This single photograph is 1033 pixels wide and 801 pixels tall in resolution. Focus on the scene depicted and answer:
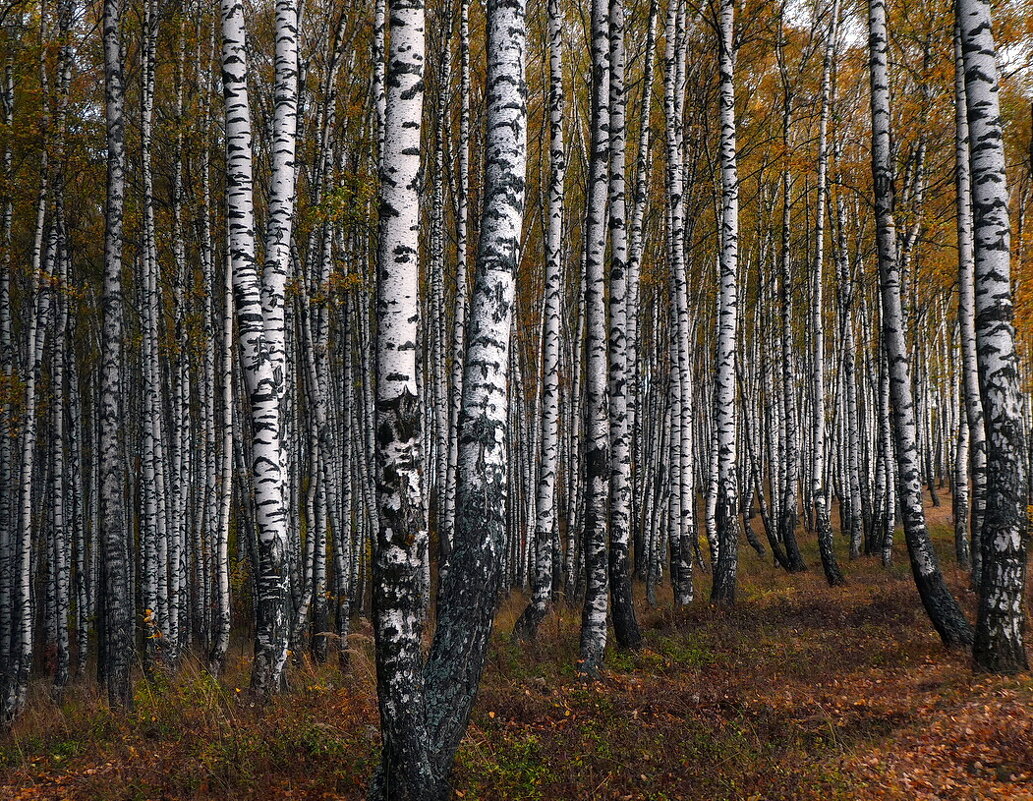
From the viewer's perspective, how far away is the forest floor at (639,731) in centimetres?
441

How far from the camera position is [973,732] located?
15.8 ft

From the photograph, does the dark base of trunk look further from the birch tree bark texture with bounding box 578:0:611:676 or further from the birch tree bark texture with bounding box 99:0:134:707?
the birch tree bark texture with bounding box 99:0:134:707

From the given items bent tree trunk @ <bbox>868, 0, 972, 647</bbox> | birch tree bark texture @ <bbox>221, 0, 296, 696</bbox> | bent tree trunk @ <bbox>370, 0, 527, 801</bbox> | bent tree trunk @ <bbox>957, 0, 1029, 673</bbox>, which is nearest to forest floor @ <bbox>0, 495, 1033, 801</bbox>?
A: bent tree trunk @ <bbox>957, 0, 1029, 673</bbox>

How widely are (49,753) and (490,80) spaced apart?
714 centimetres

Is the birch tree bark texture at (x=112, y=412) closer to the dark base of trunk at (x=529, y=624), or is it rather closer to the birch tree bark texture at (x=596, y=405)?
the dark base of trunk at (x=529, y=624)

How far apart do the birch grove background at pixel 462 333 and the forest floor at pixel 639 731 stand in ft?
0.45

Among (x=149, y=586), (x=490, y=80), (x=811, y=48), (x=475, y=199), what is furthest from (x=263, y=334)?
(x=811, y=48)

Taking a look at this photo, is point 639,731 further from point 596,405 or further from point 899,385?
point 899,385

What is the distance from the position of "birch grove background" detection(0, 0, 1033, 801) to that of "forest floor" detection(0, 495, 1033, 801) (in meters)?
0.14

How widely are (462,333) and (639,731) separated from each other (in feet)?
25.1

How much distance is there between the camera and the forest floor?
441 centimetres

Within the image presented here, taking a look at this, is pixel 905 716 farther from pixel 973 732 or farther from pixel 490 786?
pixel 490 786

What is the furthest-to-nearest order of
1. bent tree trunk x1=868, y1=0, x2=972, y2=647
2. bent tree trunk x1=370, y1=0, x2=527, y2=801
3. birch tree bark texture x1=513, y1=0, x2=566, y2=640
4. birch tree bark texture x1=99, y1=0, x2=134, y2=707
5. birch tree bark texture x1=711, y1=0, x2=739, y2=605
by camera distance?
birch tree bark texture x1=711, y1=0, x2=739, y2=605 < birch tree bark texture x1=99, y1=0, x2=134, y2=707 < birch tree bark texture x1=513, y1=0, x2=566, y2=640 < bent tree trunk x1=868, y1=0, x2=972, y2=647 < bent tree trunk x1=370, y1=0, x2=527, y2=801

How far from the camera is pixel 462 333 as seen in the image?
38.3 feet
